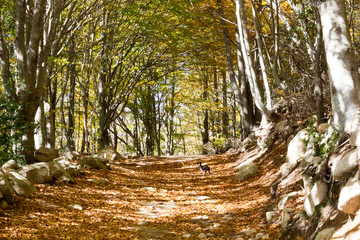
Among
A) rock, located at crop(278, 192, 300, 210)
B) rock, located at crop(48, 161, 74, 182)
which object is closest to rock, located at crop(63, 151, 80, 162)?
rock, located at crop(48, 161, 74, 182)

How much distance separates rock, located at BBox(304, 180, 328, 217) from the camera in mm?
4406

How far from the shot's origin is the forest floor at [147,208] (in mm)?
5207

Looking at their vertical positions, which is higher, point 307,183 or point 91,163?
point 91,163

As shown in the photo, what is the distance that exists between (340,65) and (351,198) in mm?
2336

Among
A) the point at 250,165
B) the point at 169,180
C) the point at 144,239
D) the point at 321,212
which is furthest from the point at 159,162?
the point at 321,212

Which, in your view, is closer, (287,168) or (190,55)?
(287,168)

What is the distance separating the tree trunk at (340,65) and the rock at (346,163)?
0.71 m

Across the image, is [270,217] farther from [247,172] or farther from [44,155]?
[44,155]

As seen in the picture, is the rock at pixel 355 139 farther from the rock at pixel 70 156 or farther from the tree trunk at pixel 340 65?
the rock at pixel 70 156

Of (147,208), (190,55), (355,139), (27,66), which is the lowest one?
(147,208)

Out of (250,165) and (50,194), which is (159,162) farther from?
(50,194)

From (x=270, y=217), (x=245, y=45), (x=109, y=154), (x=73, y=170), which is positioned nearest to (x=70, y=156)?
(x=109, y=154)

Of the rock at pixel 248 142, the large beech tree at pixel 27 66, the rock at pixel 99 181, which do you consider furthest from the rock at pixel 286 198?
the rock at pixel 248 142

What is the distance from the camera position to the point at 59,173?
812cm
